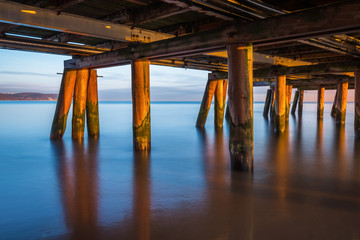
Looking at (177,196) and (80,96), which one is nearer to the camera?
(177,196)

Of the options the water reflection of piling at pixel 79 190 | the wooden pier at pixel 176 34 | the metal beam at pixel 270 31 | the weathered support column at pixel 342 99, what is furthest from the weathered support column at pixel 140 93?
the weathered support column at pixel 342 99

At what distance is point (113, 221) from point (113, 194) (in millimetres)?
1022

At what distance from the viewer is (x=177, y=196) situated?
4.22m

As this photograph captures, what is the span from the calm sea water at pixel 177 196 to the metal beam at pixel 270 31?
2.12 meters

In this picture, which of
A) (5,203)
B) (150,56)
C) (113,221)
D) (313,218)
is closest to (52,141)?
(150,56)

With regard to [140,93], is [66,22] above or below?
above

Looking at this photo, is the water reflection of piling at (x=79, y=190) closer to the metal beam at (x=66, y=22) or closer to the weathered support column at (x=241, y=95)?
the weathered support column at (x=241, y=95)

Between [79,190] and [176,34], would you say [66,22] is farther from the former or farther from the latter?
[79,190]

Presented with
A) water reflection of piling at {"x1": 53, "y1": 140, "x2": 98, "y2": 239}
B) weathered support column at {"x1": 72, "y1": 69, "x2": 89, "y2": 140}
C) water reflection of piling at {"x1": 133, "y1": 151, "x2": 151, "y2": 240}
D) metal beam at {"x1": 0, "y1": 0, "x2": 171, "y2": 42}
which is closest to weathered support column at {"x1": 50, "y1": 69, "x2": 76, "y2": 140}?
weathered support column at {"x1": 72, "y1": 69, "x2": 89, "y2": 140}

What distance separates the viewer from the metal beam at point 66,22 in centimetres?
475

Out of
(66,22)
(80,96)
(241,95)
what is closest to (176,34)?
(66,22)

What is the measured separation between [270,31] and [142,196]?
9.64 ft

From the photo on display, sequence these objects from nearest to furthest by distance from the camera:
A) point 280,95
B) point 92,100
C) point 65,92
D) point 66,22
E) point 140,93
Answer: point 66,22 → point 140,93 → point 65,92 → point 92,100 → point 280,95

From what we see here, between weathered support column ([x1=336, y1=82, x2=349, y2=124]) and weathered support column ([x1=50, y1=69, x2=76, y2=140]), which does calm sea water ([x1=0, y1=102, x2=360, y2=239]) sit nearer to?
weathered support column ([x1=50, y1=69, x2=76, y2=140])
